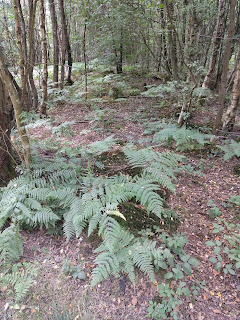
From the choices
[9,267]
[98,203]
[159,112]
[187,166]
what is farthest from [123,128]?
[9,267]

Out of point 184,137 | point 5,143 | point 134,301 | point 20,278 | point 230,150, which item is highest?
point 5,143

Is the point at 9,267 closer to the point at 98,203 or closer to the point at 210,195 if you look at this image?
the point at 98,203

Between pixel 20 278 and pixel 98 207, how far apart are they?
1.20 m

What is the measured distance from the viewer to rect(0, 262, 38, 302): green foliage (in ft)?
6.95

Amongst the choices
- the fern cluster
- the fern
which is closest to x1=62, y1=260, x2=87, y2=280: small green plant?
the fern cluster

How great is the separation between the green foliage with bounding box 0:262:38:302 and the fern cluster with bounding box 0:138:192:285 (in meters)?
0.15

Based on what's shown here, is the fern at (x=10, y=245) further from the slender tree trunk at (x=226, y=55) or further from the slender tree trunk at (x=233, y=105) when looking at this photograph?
the slender tree trunk at (x=233, y=105)

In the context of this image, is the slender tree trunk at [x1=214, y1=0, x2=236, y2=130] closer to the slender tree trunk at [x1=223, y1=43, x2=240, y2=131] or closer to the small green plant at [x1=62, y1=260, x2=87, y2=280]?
the slender tree trunk at [x1=223, y1=43, x2=240, y2=131]

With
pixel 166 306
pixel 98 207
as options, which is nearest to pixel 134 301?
pixel 166 306

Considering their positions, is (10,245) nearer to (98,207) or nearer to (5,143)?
(98,207)

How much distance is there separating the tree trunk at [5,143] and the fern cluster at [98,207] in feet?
1.10

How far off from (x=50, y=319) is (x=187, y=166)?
130 inches

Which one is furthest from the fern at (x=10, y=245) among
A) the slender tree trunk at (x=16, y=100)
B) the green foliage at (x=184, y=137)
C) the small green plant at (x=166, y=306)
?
the green foliage at (x=184, y=137)

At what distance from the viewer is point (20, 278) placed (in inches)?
88.4
